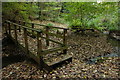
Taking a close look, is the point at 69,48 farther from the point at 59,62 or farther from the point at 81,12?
the point at 81,12

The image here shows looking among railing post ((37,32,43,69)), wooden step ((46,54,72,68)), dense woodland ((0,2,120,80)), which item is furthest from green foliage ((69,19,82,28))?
railing post ((37,32,43,69))

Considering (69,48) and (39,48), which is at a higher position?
(39,48)

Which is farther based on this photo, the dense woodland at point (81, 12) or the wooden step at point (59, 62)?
the dense woodland at point (81, 12)

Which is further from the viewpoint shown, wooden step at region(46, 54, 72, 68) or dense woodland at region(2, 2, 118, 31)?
dense woodland at region(2, 2, 118, 31)

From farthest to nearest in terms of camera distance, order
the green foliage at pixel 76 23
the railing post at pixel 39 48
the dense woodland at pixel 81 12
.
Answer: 1. the green foliage at pixel 76 23
2. the dense woodland at pixel 81 12
3. the railing post at pixel 39 48

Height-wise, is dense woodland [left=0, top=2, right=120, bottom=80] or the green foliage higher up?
the green foliage

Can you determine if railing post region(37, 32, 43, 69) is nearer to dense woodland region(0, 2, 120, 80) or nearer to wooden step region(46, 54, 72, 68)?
dense woodland region(0, 2, 120, 80)

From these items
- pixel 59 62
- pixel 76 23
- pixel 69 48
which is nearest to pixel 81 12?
pixel 76 23

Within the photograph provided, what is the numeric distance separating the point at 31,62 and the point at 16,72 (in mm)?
768

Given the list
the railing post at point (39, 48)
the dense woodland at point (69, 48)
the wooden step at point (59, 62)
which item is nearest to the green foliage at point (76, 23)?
the dense woodland at point (69, 48)

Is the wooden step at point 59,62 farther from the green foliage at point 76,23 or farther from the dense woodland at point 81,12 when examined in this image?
the green foliage at point 76,23

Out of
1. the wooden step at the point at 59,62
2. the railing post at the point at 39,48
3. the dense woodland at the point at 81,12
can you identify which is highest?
the dense woodland at the point at 81,12

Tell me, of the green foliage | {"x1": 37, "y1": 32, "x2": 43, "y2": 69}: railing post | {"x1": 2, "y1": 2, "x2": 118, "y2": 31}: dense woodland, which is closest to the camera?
{"x1": 37, "y1": 32, "x2": 43, "y2": 69}: railing post

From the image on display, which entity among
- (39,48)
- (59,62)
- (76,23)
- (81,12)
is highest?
(81,12)
